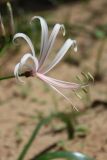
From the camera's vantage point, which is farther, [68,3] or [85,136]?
[68,3]

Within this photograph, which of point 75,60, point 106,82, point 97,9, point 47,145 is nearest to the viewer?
point 47,145

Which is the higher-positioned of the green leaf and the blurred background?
the green leaf

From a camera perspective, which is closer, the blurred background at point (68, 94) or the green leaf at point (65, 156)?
the green leaf at point (65, 156)

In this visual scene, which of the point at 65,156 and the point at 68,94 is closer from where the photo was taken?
the point at 65,156

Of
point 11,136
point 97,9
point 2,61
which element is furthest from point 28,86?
point 97,9

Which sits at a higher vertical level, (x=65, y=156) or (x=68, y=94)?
(x=65, y=156)

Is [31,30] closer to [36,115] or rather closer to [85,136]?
[36,115]

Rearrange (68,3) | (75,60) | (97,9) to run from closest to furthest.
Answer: (75,60), (97,9), (68,3)

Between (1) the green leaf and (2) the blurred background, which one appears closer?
(1) the green leaf
